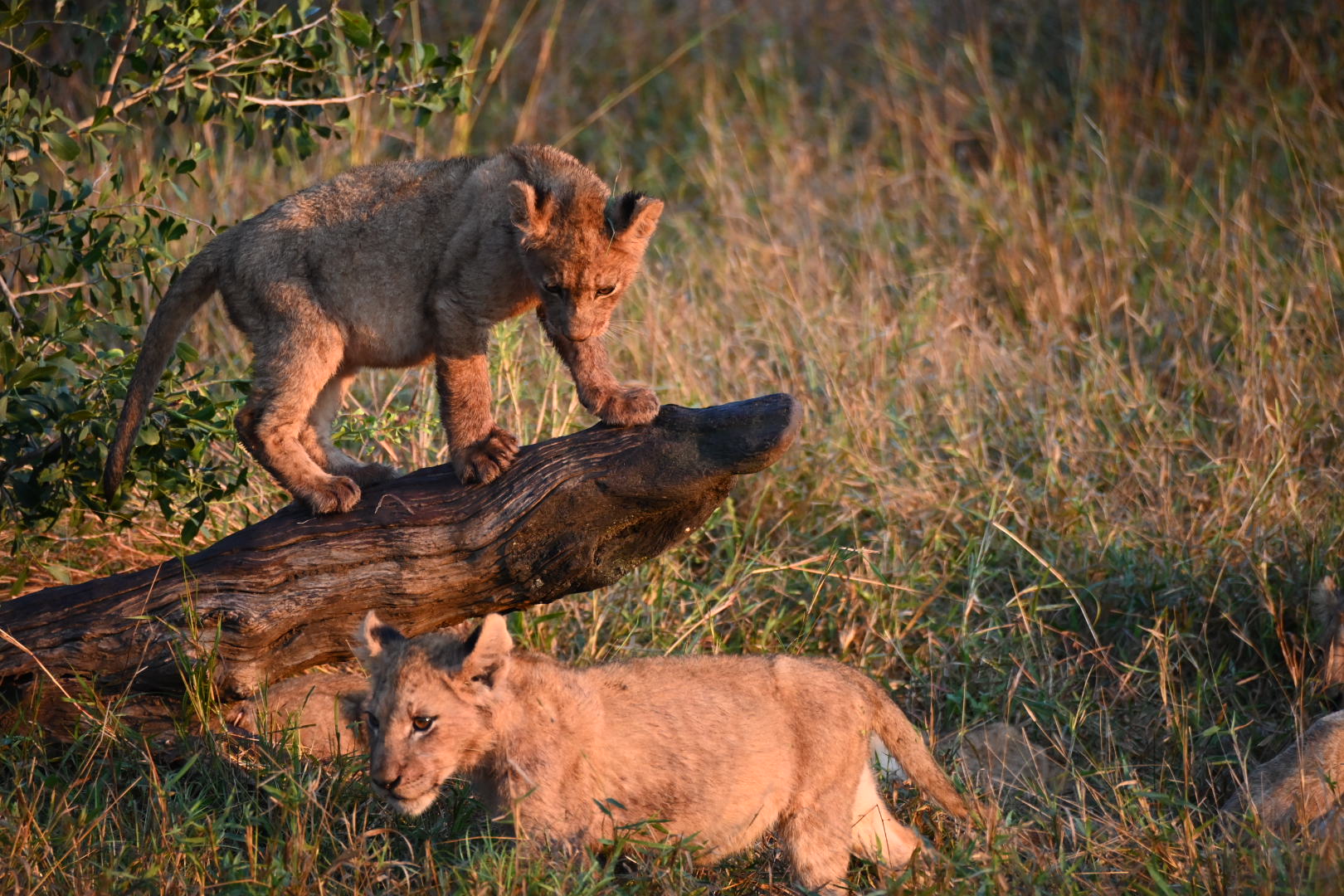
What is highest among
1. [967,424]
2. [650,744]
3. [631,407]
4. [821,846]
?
[631,407]

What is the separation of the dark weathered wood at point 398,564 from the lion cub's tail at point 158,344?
1.38 feet

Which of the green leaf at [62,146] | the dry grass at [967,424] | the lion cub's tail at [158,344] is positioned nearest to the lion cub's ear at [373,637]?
the dry grass at [967,424]

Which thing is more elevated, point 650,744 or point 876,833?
point 650,744

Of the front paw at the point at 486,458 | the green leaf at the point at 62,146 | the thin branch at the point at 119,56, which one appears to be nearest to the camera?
the front paw at the point at 486,458

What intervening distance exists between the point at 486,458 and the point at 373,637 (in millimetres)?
824

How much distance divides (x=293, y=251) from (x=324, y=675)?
1.57 metres

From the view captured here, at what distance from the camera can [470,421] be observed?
4.60 m

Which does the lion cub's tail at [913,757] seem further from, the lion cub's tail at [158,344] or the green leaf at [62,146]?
the green leaf at [62,146]

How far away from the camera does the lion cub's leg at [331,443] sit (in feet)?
16.1

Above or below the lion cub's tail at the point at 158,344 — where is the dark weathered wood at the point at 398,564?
below

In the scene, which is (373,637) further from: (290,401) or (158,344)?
(158,344)

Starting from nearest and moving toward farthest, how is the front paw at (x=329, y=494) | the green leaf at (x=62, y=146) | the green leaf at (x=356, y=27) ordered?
1. the front paw at (x=329, y=494)
2. the green leaf at (x=62, y=146)
3. the green leaf at (x=356, y=27)

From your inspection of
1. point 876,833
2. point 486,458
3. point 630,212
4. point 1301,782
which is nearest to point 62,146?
point 486,458

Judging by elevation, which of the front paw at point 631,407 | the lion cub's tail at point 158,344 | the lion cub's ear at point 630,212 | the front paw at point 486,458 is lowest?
the front paw at point 486,458
